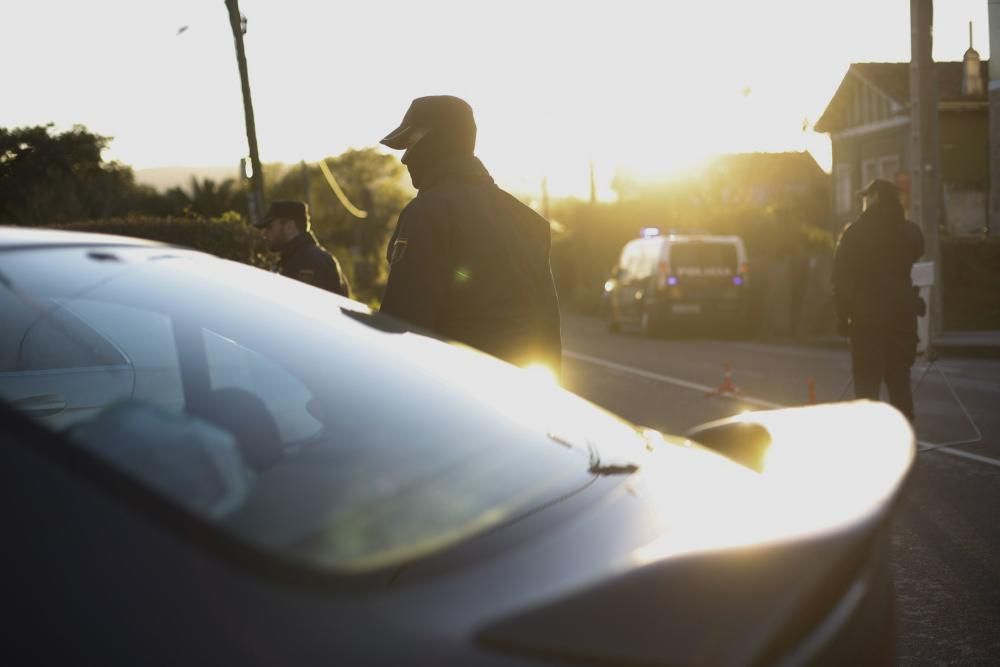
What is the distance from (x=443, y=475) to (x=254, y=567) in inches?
18.0

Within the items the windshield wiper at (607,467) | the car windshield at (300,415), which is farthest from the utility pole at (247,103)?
the windshield wiper at (607,467)

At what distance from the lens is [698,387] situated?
14.9 metres

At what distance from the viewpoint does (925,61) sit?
1886 cm

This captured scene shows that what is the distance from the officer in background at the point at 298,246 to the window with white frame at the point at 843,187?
3788cm

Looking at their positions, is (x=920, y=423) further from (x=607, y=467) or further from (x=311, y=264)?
(x=607, y=467)

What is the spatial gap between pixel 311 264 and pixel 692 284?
16.6 m

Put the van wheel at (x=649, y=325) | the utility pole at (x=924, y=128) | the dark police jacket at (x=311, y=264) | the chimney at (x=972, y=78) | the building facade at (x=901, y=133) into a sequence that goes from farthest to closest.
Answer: the chimney at (x=972, y=78) → the building facade at (x=901, y=133) → the van wheel at (x=649, y=325) → the utility pole at (x=924, y=128) → the dark police jacket at (x=311, y=264)

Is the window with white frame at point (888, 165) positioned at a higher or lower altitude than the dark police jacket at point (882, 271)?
lower

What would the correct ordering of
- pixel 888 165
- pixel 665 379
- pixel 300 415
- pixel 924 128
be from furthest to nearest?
pixel 888 165 → pixel 924 128 → pixel 665 379 → pixel 300 415

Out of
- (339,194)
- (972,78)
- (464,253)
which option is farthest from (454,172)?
(339,194)

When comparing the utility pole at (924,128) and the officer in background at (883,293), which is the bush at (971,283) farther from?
the officer in background at (883,293)

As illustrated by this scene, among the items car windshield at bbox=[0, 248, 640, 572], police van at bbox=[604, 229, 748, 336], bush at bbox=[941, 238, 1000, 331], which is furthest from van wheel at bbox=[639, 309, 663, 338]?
car windshield at bbox=[0, 248, 640, 572]

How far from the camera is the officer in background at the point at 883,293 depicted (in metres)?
8.46

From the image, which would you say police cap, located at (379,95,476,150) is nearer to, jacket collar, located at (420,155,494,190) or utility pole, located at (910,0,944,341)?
jacket collar, located at (420,155,494,190)
